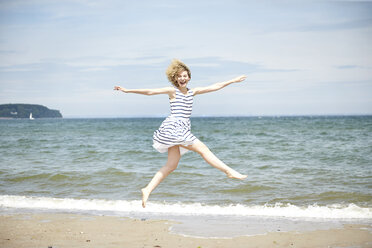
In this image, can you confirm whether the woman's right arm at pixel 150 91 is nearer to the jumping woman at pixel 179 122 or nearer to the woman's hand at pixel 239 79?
the jumping woman at pixel 179 122

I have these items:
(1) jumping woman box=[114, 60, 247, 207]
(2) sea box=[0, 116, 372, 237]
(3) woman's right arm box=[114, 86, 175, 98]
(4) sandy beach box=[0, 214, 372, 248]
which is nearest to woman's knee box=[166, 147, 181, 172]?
(1) jumping woman box=[114, 60, 247, 207]

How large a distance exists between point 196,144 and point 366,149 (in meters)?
15.9

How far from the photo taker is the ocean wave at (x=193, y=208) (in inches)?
313

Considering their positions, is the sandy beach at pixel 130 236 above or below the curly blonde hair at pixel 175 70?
below

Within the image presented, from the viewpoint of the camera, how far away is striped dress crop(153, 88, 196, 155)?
16.9 ft

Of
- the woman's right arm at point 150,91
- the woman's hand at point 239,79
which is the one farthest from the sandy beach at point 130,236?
the woman's hand at point 239,79

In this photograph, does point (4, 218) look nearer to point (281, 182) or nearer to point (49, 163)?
point (281, 182)

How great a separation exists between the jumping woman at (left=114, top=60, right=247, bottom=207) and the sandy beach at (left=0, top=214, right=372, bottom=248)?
3.46 feet

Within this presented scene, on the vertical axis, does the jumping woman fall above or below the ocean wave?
above

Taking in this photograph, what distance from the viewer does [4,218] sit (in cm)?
734

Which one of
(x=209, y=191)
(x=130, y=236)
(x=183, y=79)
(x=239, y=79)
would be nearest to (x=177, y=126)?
(x=183, y=79)

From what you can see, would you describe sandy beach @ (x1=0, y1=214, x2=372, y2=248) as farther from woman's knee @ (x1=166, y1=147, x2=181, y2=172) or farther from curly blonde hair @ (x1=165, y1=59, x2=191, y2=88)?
curly blonde hair @ (x1=165, y1=59, x2=191, y2=88)

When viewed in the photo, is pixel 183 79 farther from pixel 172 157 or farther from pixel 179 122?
pixel 172 157

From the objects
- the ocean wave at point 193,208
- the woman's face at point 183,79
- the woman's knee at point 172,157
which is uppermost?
the woman's face at point 183,79
